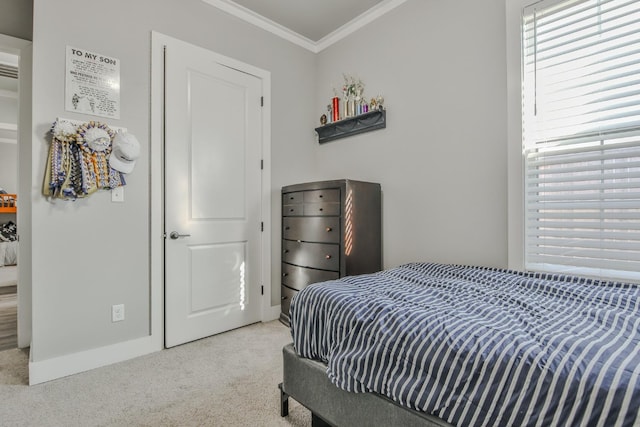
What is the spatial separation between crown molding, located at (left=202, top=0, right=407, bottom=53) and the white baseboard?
2759mm

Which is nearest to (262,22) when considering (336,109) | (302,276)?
(336,109)

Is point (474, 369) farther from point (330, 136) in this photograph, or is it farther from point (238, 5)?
point (238, 5)

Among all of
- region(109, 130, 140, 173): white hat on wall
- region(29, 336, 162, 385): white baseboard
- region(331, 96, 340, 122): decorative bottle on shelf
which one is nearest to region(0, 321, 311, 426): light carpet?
region(29, 336, 162, 385): white baseboard

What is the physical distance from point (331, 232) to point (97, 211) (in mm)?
1636

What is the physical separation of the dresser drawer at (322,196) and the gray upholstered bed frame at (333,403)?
1.30 metres

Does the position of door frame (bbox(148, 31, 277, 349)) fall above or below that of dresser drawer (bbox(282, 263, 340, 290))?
above

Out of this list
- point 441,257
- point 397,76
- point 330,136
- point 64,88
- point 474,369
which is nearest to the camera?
point 474,369

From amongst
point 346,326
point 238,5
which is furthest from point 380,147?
point 346,326

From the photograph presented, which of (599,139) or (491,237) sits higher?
(599,139)

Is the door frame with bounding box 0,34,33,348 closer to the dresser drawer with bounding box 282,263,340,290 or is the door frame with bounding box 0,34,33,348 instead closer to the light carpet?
the light carpet

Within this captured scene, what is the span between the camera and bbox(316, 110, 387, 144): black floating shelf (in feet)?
9.49

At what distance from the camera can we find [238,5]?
2891mm

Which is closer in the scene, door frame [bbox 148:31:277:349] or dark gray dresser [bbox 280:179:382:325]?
door frame [bbox 148:31:277:349]

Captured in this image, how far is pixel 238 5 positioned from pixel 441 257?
2.73m
